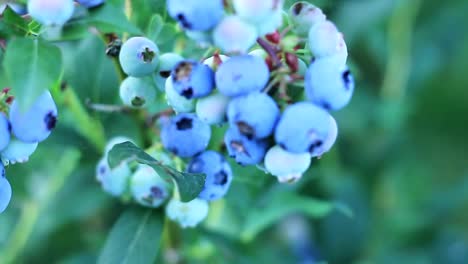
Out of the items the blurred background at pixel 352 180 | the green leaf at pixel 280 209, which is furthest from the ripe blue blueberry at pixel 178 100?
the green leaf at pixel 280 209

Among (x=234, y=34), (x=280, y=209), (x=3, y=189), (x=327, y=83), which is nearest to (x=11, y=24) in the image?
(x=3, y=189)

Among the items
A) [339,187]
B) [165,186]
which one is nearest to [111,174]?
[165,186]

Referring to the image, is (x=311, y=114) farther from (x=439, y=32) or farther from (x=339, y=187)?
(x=439, y=32)

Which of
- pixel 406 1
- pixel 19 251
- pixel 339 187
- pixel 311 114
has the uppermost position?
pixel 406 1

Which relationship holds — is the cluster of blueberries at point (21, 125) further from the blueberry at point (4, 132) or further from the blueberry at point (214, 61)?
the blueberry at point (214, 61)

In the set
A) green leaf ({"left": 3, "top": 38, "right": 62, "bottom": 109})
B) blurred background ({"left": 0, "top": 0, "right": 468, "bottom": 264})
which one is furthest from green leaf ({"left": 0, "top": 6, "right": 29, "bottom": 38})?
blurred background ({"left": 0, "top": 0, "right": 468, "bottom": 264})

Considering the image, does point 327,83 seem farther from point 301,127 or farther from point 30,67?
point 30,67
